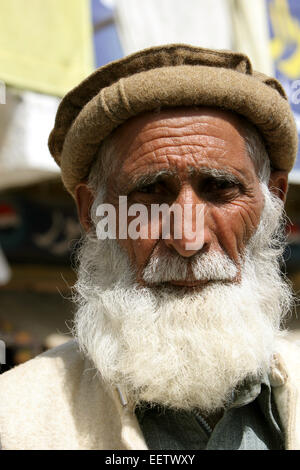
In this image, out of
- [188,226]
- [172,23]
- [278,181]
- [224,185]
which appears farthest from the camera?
[172,23]

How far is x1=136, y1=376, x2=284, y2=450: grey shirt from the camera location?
5.04 ft

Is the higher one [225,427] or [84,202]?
[84,202]

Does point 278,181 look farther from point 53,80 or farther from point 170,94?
point 53,80

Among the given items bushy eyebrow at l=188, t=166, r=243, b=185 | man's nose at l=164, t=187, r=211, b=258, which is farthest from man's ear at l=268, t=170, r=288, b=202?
man's nose at l=164, t=187, r=211, b=258

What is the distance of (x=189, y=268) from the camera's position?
1.57 m

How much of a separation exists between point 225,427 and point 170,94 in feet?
3.22

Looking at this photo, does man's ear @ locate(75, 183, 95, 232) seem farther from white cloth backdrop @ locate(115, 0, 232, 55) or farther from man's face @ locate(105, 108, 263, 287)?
white cloth backdrop @ locate(115, 0, 232, 55)

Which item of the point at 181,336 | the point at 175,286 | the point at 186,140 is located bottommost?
the point at 181,336

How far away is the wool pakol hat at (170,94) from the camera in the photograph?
1592 mm

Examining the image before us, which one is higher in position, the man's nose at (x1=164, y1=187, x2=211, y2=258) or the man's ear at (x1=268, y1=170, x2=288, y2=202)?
the man's ear at (x1=268, y1=170, x2=288, y2=202)

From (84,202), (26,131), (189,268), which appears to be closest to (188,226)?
(189,268)

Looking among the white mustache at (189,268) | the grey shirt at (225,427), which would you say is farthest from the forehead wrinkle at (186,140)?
the grey shirt at (225,427)

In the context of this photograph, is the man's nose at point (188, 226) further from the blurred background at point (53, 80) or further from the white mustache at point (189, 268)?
the blurred background at point (53, 80)
